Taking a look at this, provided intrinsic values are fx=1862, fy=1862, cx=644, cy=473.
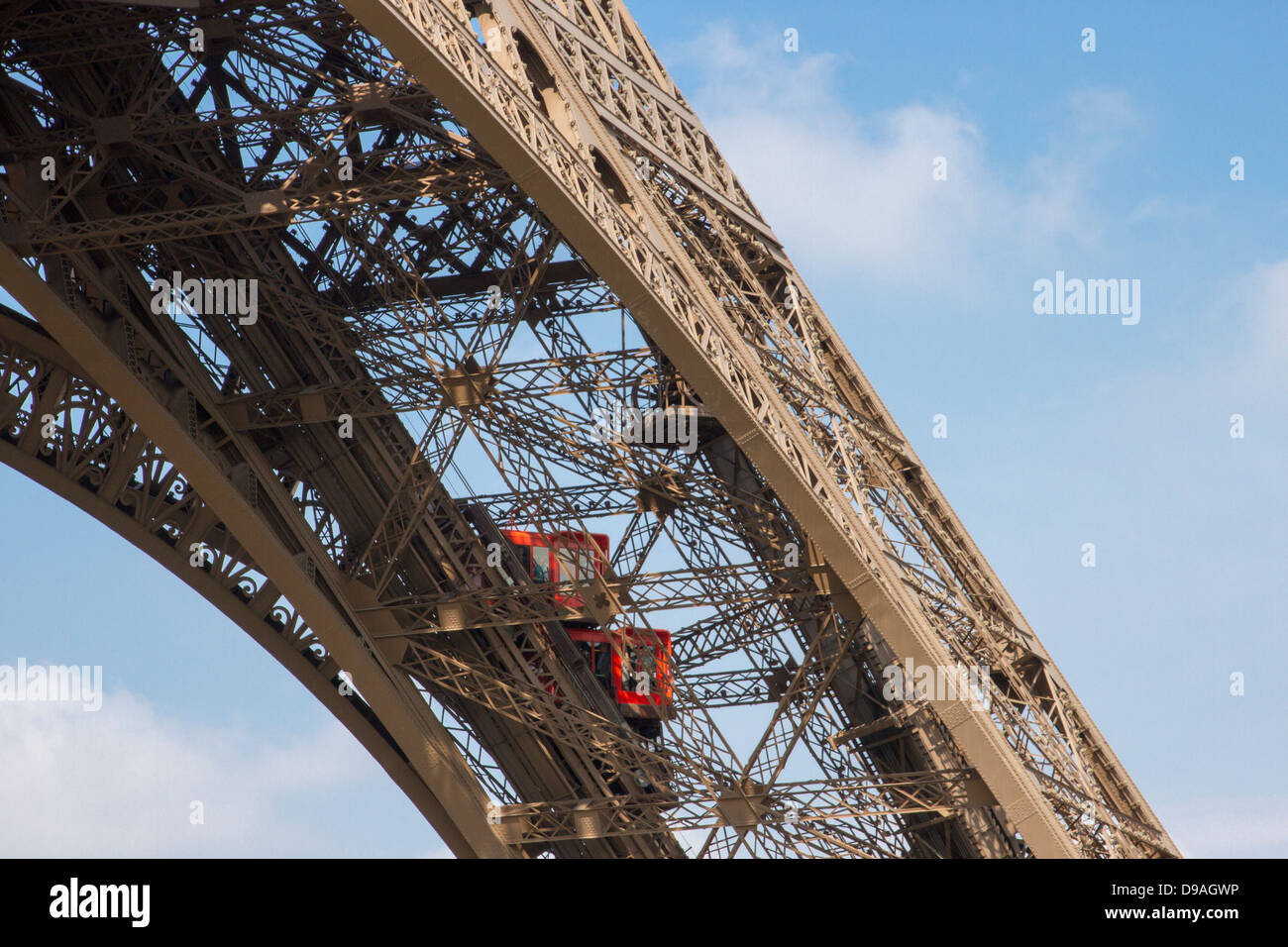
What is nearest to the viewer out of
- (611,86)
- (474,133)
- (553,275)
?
(474,133)

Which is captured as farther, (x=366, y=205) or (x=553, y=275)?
(x=553, y=275)

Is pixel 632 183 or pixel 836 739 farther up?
pixel 632 183

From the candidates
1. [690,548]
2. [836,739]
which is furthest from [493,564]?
[836,739]
